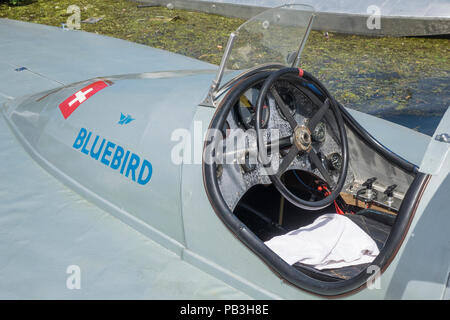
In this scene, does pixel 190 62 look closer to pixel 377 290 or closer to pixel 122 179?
pixel 122 179

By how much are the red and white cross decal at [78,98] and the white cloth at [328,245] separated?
1259 mm

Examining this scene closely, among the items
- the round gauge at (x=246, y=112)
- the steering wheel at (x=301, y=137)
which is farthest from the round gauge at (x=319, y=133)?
the round gauge at (x=246, y=112)

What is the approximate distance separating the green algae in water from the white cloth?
2787 millimetres

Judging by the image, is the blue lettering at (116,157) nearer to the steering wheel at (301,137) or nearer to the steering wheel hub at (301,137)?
the steering wheel at (301,137)

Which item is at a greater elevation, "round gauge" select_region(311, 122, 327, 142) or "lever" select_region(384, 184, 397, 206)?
"round gauge" select_region(311, 122, 327, 142)

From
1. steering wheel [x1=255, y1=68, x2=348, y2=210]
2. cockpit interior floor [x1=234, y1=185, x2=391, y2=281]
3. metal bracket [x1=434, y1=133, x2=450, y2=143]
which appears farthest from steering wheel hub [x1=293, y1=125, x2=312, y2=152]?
metal bracket [x1=434, y1=133, x2=450, y2=143]

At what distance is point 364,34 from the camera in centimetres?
673

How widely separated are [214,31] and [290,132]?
17.3 feet

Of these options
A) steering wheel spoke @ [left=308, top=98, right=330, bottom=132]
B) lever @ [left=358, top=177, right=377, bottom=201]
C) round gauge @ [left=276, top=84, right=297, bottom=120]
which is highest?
round gauge @ [left=276, top=84, right=297, bottom=120]

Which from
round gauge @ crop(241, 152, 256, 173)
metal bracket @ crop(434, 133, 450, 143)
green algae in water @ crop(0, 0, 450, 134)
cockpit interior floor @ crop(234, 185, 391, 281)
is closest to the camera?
metal bracket @ crop(434, 133, 450, 143)

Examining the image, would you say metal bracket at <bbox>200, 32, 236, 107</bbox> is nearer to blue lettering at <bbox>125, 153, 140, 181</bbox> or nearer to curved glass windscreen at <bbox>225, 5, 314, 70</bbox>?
curved glass windscreen at <bbox>225, 5, 314, 70</bbox>

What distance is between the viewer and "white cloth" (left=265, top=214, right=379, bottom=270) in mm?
1782

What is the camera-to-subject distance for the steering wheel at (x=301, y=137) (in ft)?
5.87
